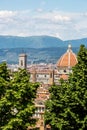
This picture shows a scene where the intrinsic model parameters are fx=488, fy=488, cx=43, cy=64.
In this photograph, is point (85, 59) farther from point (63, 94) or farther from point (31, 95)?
point (31, 95)

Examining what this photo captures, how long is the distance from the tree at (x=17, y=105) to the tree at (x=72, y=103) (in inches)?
79.8

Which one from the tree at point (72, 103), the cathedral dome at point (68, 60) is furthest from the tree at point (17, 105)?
→ the cathedral dome at point (68, 60)

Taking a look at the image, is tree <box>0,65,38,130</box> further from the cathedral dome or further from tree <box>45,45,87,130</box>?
the cathedral dome

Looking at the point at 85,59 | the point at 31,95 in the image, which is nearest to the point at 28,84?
the point at 31,95

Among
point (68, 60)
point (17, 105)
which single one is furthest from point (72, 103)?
point (68, 60)

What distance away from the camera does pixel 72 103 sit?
25.4 metres

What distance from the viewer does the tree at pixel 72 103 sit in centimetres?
2536

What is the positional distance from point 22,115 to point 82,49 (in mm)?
5631

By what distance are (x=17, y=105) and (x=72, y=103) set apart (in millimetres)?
3129

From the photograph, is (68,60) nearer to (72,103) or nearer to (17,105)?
(72,103)

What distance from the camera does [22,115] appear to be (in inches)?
930

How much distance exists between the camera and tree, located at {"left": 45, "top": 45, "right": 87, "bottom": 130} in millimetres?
25359

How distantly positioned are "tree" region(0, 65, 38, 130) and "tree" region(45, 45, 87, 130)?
6.65 ft

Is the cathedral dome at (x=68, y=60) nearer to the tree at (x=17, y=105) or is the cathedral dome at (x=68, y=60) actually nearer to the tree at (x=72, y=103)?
the tree at (x=72, y=103)
